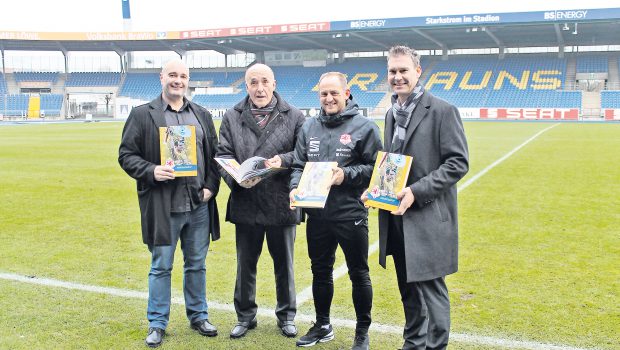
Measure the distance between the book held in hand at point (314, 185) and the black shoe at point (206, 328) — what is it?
1.18 m

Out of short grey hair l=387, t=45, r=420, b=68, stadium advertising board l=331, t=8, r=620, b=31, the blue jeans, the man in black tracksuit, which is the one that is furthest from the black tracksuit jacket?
stadium advertising board l=331, t=8, r=620, b=31

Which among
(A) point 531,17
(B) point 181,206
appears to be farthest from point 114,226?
(A) point 531,17

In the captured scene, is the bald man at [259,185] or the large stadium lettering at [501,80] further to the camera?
the large stadium lettering at [501,80]

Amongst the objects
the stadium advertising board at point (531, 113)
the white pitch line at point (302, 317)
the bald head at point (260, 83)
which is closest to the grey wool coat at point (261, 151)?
the bald head at point (260, 83)

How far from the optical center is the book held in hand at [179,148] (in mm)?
4062

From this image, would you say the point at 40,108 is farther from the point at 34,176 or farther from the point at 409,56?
the point at 409,56

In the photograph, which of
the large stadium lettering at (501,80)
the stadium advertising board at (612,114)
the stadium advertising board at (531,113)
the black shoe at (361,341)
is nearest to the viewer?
the black shoe at (361,341)

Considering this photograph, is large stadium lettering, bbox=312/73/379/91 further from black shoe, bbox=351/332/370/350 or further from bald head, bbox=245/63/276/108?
black shoe, bbox=351/332/370/350

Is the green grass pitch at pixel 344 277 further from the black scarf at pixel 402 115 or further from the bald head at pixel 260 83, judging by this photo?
the bald head at pixel 260 83

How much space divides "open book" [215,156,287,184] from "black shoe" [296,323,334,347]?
3.72 feet

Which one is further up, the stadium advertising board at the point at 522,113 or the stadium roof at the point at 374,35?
the stadium roof at the point at 374,35

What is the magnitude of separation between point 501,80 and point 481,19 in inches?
317

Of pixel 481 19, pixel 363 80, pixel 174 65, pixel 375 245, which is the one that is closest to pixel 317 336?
pixel 174 65

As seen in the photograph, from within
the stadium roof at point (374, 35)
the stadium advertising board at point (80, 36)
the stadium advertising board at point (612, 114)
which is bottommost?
the stadium advertising board at point (612, 114)
